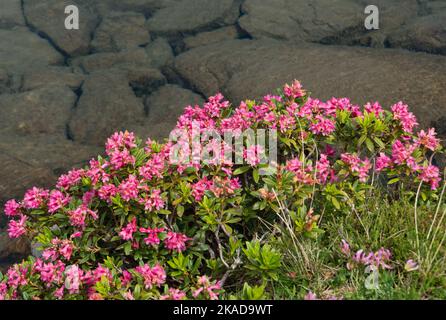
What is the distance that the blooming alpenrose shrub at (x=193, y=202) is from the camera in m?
3.67

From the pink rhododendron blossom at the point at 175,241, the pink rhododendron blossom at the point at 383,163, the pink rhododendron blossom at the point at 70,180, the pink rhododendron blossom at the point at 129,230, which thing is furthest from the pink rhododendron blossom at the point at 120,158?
the pink rhododendron blossom at the point at 383,163

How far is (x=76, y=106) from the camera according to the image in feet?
31.9

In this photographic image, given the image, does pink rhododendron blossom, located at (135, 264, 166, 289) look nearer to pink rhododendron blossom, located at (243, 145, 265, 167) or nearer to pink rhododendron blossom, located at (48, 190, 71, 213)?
pink rhododendron blossom, located at (48, 190, 71, 213)

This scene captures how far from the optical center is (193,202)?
397cm

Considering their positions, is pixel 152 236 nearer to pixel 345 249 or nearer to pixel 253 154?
pixel 253 154

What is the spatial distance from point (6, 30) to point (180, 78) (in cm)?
574

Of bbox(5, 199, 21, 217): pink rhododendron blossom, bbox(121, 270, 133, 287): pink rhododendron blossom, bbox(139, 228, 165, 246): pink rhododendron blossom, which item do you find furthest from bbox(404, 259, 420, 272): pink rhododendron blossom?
bbox(5, 199, 21, 217): pink rhododendron blossom

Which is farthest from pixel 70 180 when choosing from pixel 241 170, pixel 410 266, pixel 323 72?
pixel 323 72

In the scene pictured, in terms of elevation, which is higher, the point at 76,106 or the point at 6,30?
the point at 6,30

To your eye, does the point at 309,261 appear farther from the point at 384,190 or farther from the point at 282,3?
the point at 282,3

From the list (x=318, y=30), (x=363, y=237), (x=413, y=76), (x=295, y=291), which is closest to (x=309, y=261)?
(x=295, y=291)

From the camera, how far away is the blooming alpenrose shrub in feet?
12.0

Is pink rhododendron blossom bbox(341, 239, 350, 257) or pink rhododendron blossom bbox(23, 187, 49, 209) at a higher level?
pink rhododendron blossom bbox(23, 187, 49, 209)
